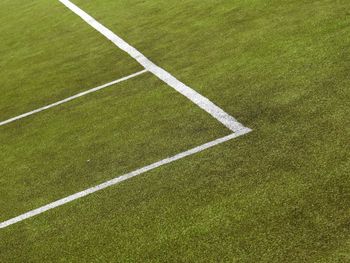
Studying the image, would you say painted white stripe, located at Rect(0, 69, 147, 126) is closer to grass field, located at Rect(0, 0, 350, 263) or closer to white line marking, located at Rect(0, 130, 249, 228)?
grass field, located at Rect(0, 0, 350, 263)

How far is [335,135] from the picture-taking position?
4.84 metres

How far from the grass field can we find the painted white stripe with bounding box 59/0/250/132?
91mm

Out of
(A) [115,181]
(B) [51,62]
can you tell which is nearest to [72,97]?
(B) [51,62]

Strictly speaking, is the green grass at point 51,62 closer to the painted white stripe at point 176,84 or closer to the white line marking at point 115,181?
the painted white stripe at point 176,84

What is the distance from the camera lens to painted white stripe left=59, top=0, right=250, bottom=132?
583cm

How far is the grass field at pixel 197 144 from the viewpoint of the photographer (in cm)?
409

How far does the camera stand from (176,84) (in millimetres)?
7281

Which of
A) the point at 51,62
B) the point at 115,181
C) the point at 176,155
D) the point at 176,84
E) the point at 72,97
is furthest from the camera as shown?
the point at 51,62

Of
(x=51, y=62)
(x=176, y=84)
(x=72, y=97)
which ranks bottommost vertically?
(x=51, y=62)

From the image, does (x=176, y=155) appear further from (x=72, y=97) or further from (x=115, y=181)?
(x=72, y=97)

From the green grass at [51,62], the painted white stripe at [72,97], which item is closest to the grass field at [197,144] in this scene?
the green grass at [51,62]

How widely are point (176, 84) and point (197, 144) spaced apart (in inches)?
75.1

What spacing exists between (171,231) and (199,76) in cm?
335

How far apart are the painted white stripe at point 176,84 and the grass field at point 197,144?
0.09m
